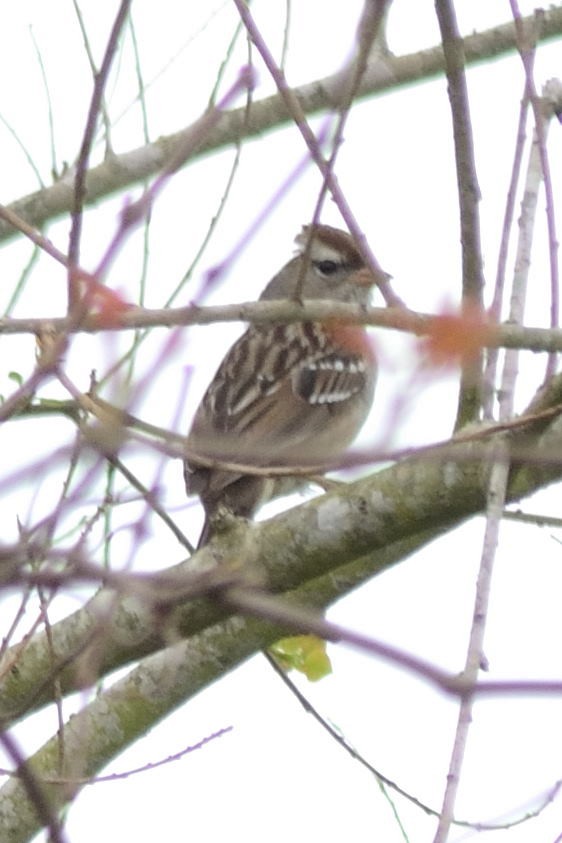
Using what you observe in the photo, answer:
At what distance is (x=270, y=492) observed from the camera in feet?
18.3

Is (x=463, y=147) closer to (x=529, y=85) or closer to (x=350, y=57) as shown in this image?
(x=529, y=85)

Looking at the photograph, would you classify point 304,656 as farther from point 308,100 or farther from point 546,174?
point 308,100

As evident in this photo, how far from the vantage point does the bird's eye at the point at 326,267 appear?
7000 mm

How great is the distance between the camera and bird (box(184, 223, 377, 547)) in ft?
A: 18.0

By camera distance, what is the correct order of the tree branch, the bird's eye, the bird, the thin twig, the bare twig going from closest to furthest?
the bare twig
the thin twig
the tree branch
the bird
the bird's eye

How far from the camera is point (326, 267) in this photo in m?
7.02

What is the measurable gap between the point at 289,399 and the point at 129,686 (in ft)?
A: 8.16

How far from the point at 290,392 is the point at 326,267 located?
97 cm

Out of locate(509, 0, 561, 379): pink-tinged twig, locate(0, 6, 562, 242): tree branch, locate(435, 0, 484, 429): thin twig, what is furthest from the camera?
locate(0, 6, 562, 242): tree branch

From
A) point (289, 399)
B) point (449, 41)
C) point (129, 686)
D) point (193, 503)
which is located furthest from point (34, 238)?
point (289, 399)

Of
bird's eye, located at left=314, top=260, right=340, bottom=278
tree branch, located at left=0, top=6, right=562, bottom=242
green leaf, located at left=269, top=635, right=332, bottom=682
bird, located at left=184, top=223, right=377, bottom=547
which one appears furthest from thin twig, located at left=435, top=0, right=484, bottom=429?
bird's eye, located at left=314, top=260, right=340, bottom=278

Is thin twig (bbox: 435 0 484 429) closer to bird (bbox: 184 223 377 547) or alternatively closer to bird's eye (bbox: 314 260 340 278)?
bird (bbox: 184 223 377 547)

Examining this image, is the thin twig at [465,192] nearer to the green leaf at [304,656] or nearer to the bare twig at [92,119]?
the green leaf at [304,656]

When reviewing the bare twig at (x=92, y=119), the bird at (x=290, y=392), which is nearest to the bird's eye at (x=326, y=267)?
the bird at (x=290, y=392)
